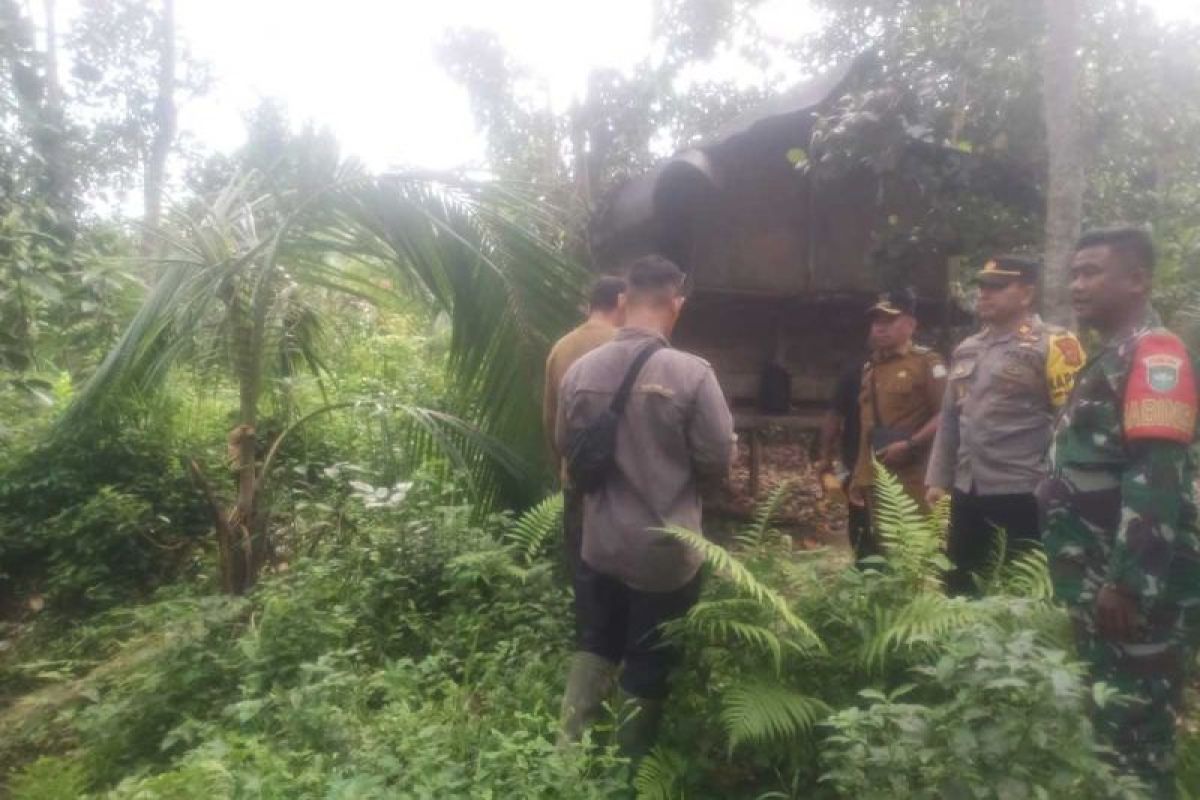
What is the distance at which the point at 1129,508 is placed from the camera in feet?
7.89

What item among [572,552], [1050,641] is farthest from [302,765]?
[1050,641]

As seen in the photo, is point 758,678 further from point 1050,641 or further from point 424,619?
point 424,619

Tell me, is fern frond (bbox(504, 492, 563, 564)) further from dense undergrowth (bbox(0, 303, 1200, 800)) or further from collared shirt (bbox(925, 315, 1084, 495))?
collared shirt (bbox(925, 315, 1084, 495))

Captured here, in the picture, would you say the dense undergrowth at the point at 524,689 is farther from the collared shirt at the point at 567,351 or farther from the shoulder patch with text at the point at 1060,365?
the shoulder patch with text at the point at 1060,365

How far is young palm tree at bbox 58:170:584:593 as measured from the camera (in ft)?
14.3

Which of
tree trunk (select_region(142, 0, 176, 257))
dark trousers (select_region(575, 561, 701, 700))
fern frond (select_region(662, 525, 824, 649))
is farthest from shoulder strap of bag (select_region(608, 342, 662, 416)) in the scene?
tree trunk (select_region(142, 0, 176, 257))

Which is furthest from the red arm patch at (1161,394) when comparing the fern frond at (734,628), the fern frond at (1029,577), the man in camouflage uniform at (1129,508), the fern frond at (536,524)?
the fern frond at (536,524)

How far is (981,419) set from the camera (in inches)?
148

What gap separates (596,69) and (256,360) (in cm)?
793

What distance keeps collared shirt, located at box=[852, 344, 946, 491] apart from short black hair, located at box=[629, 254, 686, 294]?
5.73 ft

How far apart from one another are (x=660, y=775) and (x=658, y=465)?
0.89 meters

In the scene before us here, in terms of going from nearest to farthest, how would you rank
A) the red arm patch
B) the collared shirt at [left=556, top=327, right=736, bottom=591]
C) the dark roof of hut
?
the red arm patch < the collared shirt at [left=556, top=327, right=736, bottom=591] < the dark roof of hut

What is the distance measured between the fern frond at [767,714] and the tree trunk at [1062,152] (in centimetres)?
280

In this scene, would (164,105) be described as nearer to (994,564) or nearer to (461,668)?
(461,668)
